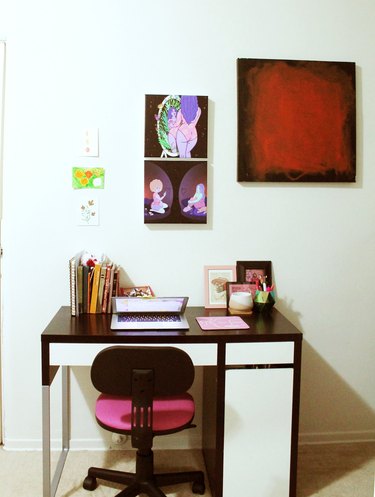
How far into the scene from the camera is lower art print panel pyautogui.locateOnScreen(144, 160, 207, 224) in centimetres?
232

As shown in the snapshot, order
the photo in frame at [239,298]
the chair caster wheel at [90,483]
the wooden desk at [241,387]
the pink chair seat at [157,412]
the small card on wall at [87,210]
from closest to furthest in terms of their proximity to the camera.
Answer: the pink chair seat at [157,412] → the wooden desk at [241,387] → the chair caster wheel at [90,483] → the photo in frame at [239,298] → the small card on wall at [87,210]

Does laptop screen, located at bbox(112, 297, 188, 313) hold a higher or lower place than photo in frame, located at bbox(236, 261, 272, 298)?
lower

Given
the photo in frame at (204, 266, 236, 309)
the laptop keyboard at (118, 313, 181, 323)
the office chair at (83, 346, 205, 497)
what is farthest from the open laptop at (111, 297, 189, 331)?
the office chair at (83, 346, 205, 497)

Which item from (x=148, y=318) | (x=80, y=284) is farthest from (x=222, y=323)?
(x=80, y=284)

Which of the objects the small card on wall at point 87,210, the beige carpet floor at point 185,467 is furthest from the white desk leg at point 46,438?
the small card on wall at point 87,210

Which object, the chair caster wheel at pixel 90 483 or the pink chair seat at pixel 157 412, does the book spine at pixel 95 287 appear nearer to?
the pink chair seat at pixel 157 412

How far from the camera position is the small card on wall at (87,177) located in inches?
91.7

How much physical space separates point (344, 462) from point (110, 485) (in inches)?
45.3

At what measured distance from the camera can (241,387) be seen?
6.33ft

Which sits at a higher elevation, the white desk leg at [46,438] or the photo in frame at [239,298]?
the photo in frame at [239,298]

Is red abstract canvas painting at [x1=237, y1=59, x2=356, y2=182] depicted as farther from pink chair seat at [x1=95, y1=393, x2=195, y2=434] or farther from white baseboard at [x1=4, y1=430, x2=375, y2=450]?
white baseboard at [x1=4, y1=430, x2=375, y2=450]

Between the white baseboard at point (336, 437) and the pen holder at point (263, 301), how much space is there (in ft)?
2.63

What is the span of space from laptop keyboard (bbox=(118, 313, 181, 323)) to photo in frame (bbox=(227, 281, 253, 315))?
0.29m

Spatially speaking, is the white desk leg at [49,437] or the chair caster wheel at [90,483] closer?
the white desk leg at [49,437]
